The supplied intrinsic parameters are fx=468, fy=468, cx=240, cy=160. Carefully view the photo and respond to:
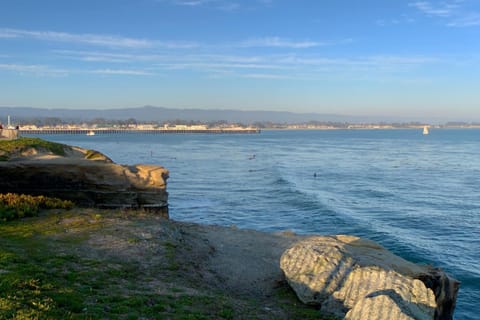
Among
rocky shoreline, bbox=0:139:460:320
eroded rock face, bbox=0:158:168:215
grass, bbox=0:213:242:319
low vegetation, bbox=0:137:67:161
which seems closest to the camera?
grass, bbox=0:213:242:319

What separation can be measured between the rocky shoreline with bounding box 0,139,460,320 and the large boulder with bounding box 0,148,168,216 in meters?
0.05

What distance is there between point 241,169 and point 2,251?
56045mm

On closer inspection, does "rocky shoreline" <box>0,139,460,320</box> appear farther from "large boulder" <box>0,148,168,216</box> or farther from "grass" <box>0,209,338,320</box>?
"grass" <box>0,209,338,320</box>

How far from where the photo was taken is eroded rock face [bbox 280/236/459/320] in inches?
373

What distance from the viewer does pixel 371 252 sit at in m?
15.4

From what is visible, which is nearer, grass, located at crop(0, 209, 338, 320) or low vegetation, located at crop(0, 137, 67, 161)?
grass, located at crop(0, 209, 338, 320)

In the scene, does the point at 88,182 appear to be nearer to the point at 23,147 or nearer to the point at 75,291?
the point at 23,147

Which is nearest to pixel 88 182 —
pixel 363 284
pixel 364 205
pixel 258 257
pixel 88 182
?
pixel 88 182

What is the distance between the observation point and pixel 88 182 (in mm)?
23500

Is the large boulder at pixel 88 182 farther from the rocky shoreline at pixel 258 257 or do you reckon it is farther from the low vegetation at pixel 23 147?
the low vegetation at pixel 23 147

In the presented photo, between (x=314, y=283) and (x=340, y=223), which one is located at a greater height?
(x=314, y=283)

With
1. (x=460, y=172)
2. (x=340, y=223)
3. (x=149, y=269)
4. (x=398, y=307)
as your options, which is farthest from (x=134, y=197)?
(x=460, y=172)

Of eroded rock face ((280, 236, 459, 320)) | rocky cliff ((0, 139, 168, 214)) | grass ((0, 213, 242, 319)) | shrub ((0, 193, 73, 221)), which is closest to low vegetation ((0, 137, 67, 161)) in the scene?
rocky cliff ((0, 139, 168, 214))

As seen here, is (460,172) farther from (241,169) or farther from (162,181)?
(162,181)
